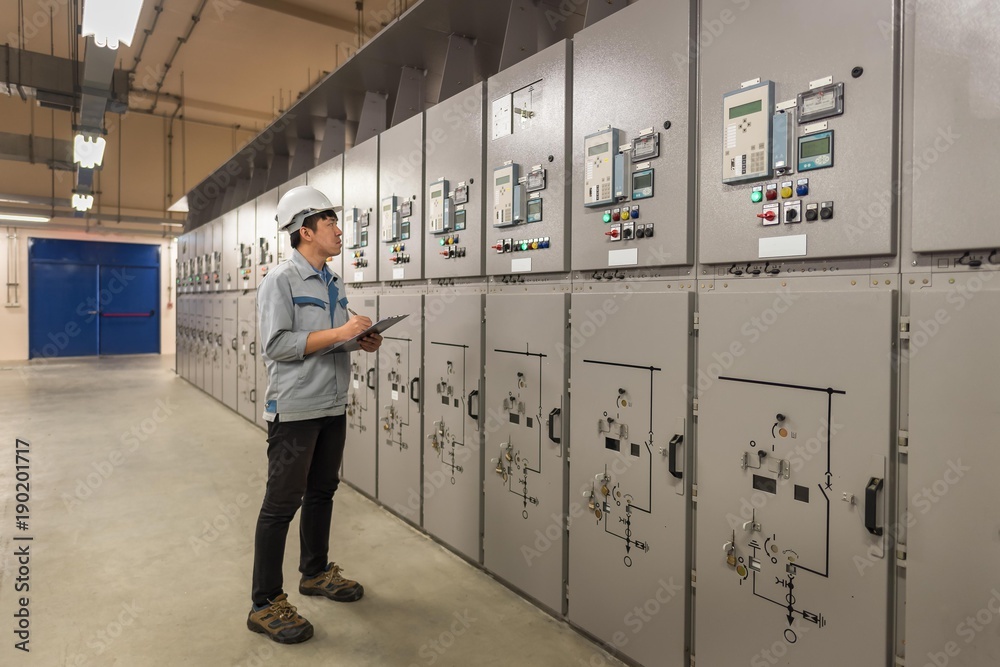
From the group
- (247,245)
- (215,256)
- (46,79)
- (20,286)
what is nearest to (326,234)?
(247,245)

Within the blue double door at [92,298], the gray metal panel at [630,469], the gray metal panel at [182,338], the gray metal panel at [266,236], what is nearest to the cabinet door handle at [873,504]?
the gray metal panel at [630,469]

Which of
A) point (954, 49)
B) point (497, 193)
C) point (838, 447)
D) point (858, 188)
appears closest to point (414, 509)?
point (497, 193)

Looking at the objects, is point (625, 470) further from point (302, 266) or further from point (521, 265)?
point (302, 266)

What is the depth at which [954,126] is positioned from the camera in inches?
53.5

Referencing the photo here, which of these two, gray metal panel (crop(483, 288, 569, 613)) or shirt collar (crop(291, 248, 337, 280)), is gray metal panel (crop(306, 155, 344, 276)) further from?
gray metal panel (crop(483, 288, 569, 613))

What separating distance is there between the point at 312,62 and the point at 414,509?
6.05 metres

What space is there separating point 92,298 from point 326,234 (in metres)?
13.3

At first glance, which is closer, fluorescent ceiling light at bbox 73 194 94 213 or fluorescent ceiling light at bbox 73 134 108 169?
fluorescent ceiling light at bbox 73 134 108 169

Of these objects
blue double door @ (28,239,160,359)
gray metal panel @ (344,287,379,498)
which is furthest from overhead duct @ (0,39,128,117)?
blue double door @ (28,239,160,359)

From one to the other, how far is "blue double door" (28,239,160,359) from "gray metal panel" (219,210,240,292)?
24.5ft

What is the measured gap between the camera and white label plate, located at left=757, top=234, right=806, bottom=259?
164 centimetres

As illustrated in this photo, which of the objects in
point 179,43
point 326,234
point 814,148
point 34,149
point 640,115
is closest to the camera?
point 814,148

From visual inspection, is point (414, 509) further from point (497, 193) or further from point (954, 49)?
point (954, 49)

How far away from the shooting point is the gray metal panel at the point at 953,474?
133 centimetres
